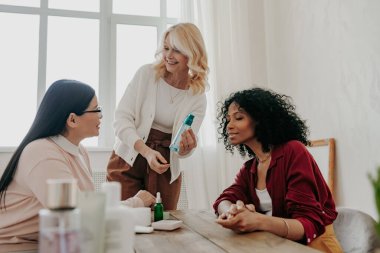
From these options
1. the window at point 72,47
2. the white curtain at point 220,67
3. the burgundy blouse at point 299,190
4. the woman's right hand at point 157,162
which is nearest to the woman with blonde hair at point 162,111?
the woman's right hand at point 157,162

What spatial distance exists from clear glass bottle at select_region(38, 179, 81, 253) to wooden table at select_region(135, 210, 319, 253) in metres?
0.42

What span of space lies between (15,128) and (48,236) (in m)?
2.95

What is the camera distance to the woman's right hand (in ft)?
5.22

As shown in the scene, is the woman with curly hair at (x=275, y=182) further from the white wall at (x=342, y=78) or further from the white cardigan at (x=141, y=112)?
the white wall at (x=342, y=78)

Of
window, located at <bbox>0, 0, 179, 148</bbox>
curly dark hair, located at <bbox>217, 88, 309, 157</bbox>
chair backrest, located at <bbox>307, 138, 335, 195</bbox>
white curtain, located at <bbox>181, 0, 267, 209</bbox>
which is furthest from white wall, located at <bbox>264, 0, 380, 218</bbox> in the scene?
window, located at <bbox>0, 0, 179, 148</bbox>

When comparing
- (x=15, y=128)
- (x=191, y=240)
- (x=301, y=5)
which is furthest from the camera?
(x=15, y=128)

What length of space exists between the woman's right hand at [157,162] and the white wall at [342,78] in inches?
39.4

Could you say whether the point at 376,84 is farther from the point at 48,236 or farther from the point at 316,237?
the point at 48,236

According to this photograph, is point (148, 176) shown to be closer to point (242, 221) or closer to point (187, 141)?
point (187, 141)

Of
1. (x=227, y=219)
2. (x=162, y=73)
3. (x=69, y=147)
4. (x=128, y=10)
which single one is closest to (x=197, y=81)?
(x=162, y=73)

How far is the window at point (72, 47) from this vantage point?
3162 mm

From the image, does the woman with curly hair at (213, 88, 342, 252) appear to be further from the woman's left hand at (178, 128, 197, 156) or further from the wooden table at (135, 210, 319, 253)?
the woman's left hand at (178, 128, 197, 156)

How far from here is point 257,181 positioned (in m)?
1.38

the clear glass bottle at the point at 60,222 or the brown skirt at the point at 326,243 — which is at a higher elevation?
the clear glass bottle at the point at 60,222
